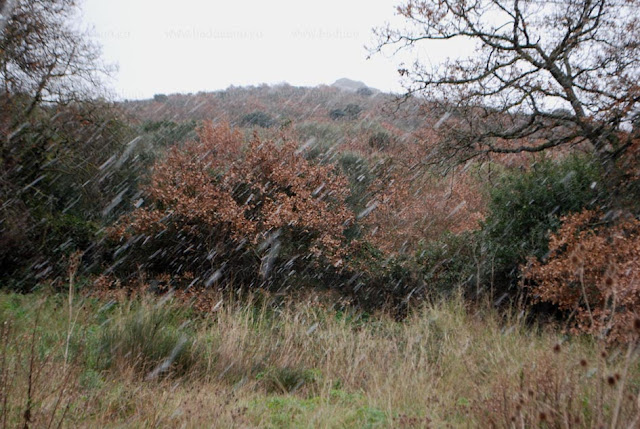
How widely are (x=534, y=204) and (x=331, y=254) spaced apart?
14.2ft

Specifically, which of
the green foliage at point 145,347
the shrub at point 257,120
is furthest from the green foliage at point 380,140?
the green foliage at point 145,347

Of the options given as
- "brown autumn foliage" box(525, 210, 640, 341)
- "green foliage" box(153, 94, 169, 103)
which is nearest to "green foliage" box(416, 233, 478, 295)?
"brown autumn foliage" box(525, 210, 640, 341)

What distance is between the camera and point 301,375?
5.57 meters

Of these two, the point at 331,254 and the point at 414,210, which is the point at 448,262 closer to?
the point at 331,254

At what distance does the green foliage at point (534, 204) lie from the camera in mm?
8234

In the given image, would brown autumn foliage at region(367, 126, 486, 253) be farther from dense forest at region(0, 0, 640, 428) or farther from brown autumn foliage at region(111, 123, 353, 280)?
brown autumn foliage at region(111, 123, 353, 280)

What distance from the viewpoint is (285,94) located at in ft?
163

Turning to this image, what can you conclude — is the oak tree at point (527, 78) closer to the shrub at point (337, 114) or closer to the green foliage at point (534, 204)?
the green foliage at point (534, 204)

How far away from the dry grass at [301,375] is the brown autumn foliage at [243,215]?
273 centimetres

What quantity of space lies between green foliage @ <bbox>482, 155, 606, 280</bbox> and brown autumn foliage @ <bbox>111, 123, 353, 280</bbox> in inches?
131

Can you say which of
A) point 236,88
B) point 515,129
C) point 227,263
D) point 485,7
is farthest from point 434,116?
Answer: point 236,88

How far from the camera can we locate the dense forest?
4379 millimetres

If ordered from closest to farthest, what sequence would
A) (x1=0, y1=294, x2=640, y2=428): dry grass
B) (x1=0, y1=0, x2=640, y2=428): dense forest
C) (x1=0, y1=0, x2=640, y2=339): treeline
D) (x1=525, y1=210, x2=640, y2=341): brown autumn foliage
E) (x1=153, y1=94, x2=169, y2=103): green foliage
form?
(x1=0, y1=294, x2=640, y2=428): dry grass → (x1=0, y1=0, x2=640, y2=428): dense forest → (x1=525, y1=210, x2=640, y2=341): brown autumn foliage → (x1=0, y1=0, x2=640, y2=339): treeline → (x1=153, y1=94, x2=169, y2=103): green foliage

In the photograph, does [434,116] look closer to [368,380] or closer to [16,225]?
[368,380]
